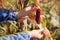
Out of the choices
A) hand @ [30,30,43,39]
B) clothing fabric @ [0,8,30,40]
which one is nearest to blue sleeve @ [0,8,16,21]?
clothing fabric @ [0,8,30,40]

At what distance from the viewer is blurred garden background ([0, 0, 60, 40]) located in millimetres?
983

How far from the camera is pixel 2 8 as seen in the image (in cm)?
97

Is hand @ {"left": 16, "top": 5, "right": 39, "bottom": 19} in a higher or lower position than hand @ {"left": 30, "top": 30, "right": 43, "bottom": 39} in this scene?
higher

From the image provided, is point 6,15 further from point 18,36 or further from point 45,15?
point 45,15

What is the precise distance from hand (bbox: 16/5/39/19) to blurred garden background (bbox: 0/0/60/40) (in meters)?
0.02

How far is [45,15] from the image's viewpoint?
1.07m

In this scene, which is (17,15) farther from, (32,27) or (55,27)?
(55,27)

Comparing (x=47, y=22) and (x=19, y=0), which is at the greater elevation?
(x=19, y=0)

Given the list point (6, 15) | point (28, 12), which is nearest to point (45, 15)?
point (28, 12)

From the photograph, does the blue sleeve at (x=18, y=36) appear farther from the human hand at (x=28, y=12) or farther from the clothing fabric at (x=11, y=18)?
the human hand at (x=28, y=12)

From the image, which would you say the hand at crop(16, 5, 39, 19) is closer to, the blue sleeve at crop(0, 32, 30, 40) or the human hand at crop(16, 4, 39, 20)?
the human hand at crop(16, 4, 39, 20)

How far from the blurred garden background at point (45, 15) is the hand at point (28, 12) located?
0.02 metres

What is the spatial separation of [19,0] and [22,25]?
13 cm

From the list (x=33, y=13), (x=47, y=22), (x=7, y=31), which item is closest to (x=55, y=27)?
(x=47, y=22)
